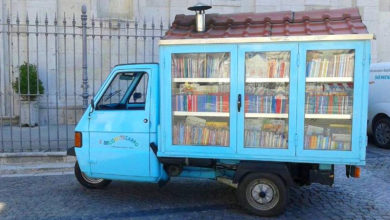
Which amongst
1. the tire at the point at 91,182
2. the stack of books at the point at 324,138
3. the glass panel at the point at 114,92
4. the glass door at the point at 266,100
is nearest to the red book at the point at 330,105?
the stack of books at the point at 324,138

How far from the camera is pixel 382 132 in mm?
9258

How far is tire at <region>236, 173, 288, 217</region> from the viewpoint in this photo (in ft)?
15.7

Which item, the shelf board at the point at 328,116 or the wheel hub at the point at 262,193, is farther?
the wheel hub at the point at 262,193

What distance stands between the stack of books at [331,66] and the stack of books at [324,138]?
2.05 feet

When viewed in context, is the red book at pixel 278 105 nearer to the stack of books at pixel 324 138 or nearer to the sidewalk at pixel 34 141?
the stack of books at pixel 324 138

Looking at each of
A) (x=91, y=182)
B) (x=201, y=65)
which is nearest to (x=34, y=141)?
(x=91, y=182)

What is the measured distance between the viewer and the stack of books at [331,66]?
4.50 meters

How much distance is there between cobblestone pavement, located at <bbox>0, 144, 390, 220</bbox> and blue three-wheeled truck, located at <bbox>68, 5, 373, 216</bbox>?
1.40ft

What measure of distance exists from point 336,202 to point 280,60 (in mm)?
2302

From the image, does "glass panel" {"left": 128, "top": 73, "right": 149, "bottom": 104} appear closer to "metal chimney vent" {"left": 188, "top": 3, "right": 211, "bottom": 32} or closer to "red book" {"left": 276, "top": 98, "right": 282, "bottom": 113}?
"metal chimney vent" {"left": 188, "top": 3, "right": 211, "bottom": 32}

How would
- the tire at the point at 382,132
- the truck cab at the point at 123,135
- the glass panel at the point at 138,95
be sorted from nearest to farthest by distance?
the truck cab at the point at 123,135
the glass panel at the point at 138,95
the tire at the point at 382,132

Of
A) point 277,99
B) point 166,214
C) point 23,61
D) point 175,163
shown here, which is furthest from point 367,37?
point 23,61

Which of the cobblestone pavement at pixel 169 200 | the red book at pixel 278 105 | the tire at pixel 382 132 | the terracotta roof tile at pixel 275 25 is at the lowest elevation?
the cobblestone pavement at pixel 169 200

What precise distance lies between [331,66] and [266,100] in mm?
869
